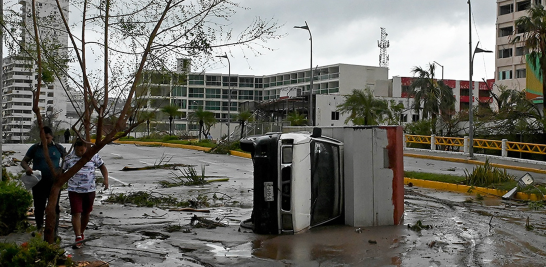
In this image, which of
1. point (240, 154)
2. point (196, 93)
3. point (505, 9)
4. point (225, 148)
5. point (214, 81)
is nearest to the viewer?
point (240, 154)

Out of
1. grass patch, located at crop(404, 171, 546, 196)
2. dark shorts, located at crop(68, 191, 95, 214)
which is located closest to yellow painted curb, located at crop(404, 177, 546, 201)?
grass patch, located at crop(404, 171, 546, 196)

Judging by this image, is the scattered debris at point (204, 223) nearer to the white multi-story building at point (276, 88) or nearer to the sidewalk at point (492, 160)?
the sidewalk at point (492, 160)

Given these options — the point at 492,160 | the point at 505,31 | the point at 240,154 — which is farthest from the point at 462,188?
the point at 505,31

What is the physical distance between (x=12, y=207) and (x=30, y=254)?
3.44m

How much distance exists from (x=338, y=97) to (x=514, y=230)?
64104 mm

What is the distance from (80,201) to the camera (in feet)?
25.4

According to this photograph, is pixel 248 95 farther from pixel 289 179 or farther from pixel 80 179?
pixel 80 179

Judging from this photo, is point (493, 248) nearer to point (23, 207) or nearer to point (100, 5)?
point (100, 5)

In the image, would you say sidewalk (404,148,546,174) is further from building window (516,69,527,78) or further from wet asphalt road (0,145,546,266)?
building window (516,69,527,78)

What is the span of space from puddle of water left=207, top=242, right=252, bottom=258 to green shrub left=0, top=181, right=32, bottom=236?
3084 mm

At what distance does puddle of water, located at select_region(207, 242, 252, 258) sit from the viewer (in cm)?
757

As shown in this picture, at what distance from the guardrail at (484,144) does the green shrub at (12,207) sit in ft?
87.8

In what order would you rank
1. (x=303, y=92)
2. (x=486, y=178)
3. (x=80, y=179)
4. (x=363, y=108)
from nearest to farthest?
(x=80, y=179), (x=486, y=178), (x=363, y=108), (x=303, y=92)

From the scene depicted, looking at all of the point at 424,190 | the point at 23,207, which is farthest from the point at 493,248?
the point at 424,190
